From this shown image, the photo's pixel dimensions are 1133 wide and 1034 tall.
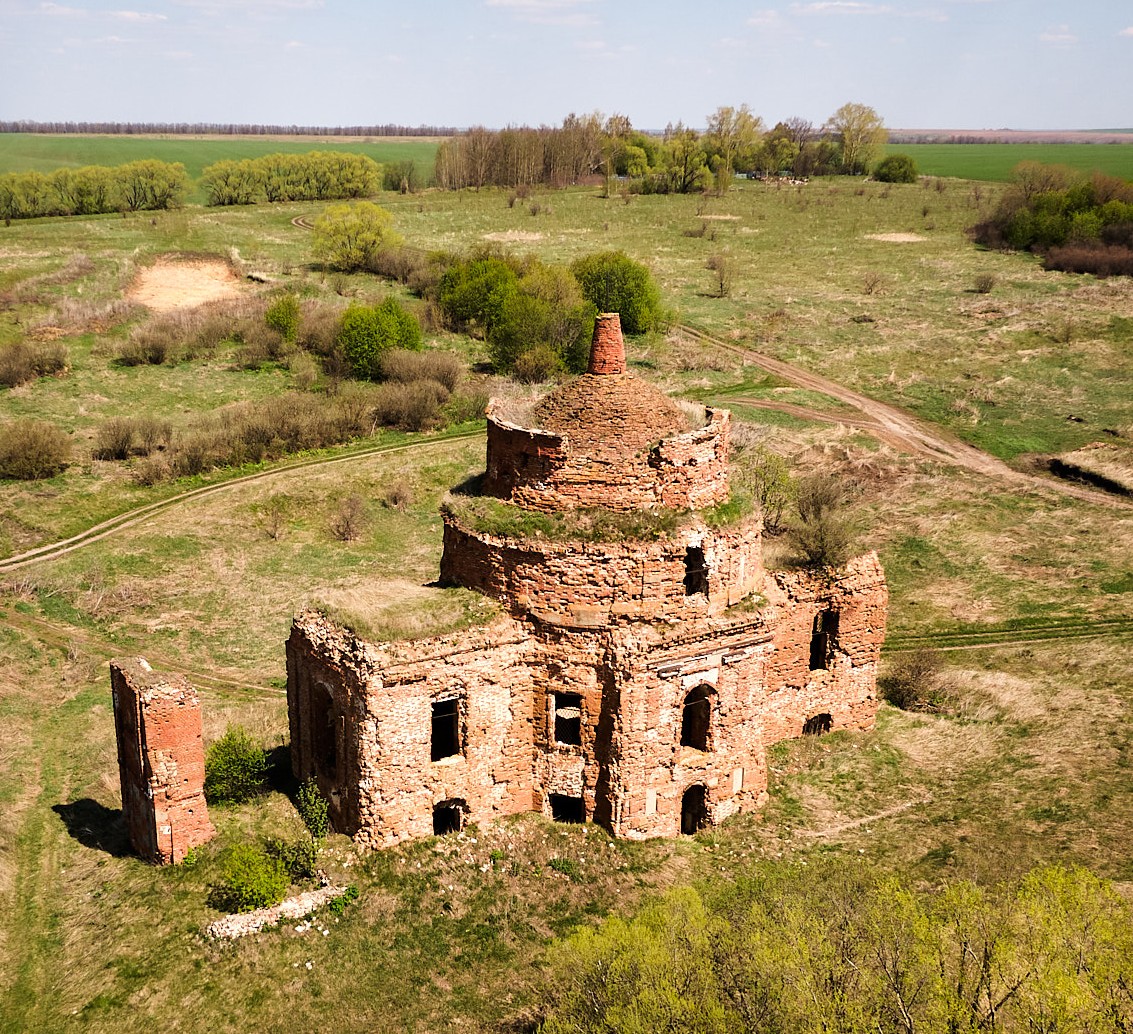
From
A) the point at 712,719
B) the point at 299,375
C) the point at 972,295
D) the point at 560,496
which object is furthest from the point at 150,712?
the point at 972,295

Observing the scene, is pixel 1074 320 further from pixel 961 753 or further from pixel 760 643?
pixel 760 643

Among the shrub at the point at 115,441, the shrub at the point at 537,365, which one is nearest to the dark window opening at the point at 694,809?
the shrub at the point at 115,441

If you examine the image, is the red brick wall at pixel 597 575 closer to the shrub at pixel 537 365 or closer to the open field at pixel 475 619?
the open field at pixel 475 619

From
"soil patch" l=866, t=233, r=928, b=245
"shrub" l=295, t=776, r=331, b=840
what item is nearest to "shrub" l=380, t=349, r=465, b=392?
"shrub" l=295, t=776, r=331, b=840

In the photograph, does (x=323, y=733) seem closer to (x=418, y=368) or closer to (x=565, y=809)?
(x=565, y=809)

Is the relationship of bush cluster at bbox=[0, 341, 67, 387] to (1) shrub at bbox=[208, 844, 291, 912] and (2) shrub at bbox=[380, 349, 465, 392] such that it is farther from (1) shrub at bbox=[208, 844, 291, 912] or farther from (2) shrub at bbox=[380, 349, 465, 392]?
(1) shrub at bbox=[208, 844, 291, 912]

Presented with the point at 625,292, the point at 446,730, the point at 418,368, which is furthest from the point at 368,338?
the point at 446,730
